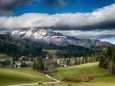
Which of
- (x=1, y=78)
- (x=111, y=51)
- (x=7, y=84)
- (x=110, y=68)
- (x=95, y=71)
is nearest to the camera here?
(x=7, y=84)

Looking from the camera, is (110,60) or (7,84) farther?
(110,60)

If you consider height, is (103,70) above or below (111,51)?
below

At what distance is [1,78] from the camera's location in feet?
390

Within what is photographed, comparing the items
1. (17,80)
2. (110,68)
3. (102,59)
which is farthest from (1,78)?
(102,59)

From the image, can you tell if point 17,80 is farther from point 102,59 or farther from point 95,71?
Answer: point 102,59

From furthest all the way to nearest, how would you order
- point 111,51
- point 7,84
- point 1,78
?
point 111,51
point 1,78
point 7,84

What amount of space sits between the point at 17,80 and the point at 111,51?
8255cm

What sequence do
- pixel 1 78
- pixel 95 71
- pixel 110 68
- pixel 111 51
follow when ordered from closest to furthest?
pixel 1 78
pixel 110 68
pixel 95 71
pixel 111 51

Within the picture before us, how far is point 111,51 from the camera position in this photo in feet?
595

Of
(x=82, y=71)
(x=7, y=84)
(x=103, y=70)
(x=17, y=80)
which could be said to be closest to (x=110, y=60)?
(x=103, y=70)

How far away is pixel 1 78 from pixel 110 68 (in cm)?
6993

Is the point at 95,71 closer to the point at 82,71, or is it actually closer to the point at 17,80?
the point at 82,71

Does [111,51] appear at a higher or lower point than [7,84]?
higher

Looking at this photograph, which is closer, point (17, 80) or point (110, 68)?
point (17, 80)
